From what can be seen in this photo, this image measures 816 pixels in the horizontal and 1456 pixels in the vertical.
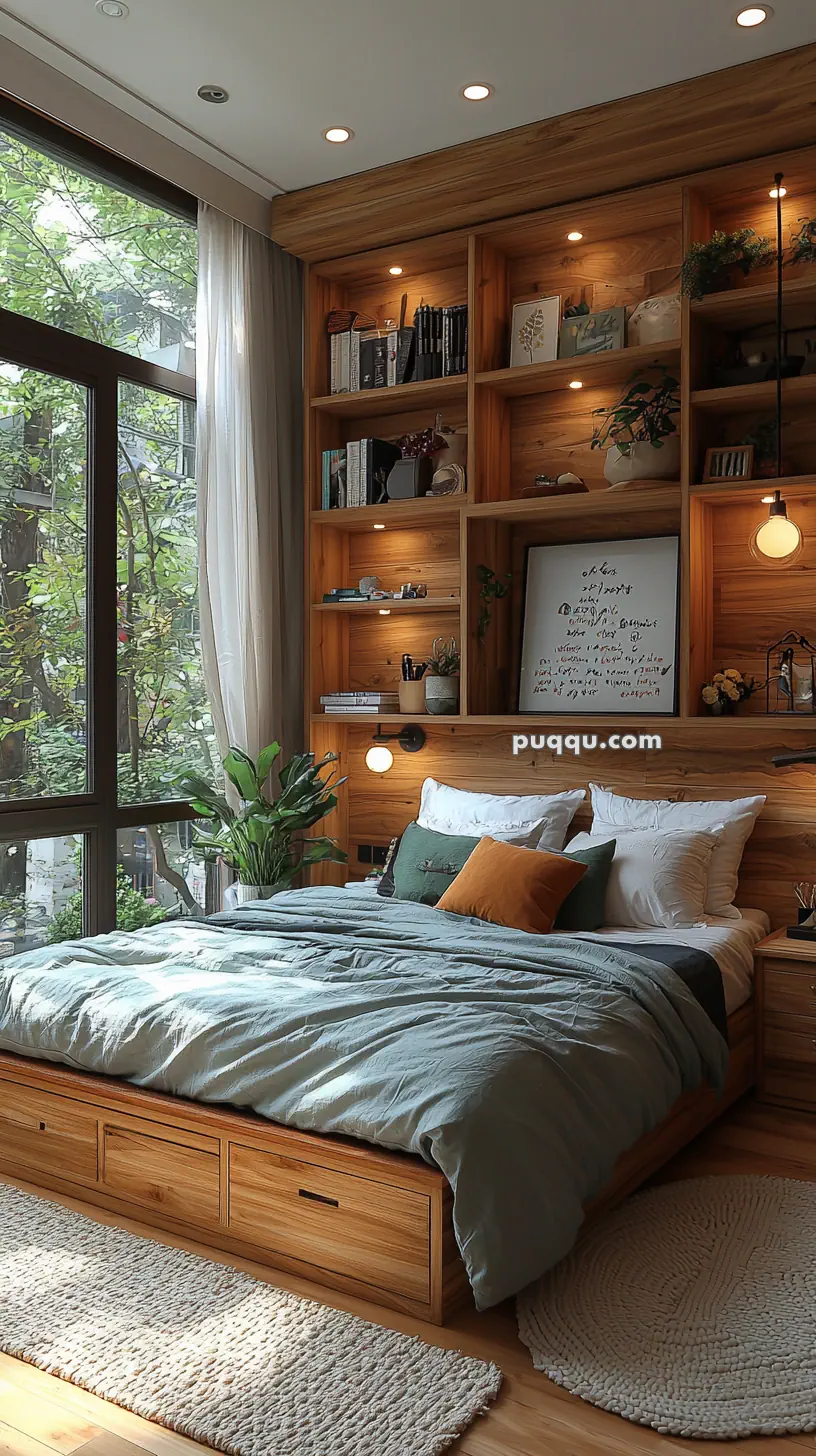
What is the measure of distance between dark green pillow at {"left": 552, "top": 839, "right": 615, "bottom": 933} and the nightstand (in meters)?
0.50

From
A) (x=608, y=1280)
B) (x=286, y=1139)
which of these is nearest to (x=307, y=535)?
(x=286, y=1139)

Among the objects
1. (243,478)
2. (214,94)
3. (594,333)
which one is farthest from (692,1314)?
(214,94)

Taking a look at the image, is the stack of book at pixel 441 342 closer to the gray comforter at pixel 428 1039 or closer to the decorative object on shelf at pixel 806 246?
the decorative object on shelf at pixel 806 246

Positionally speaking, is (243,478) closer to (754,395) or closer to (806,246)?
(754,395)

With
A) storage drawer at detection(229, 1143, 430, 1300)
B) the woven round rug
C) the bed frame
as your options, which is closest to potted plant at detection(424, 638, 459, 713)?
the bed frame

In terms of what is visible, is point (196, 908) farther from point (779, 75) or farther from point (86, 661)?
point (779, 75)

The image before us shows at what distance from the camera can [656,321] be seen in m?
3.88

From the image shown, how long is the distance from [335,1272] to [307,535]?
9.91 feet

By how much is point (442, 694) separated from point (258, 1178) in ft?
7.37

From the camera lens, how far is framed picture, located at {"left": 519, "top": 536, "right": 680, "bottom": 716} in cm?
399

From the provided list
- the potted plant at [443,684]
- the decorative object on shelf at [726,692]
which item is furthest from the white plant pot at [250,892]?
the decorative object on shelf at [726,692]

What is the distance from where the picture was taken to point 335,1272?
2303mm

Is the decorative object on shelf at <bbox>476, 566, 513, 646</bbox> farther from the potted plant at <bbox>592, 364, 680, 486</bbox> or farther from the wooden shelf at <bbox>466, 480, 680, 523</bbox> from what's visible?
Answer: the potted plant at <bbox>592, 364, 680, 486</bbox>

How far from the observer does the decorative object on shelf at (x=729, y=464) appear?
369 centimetres
